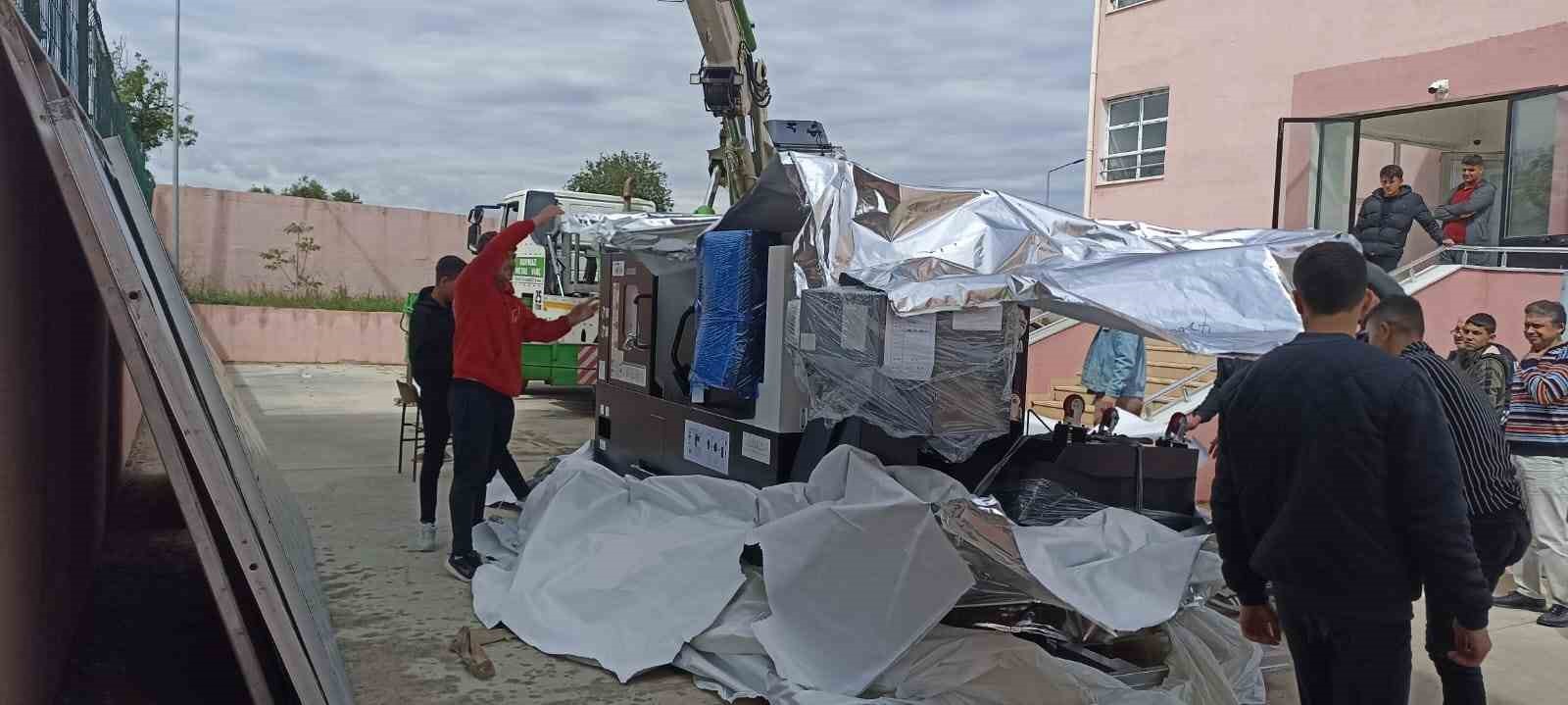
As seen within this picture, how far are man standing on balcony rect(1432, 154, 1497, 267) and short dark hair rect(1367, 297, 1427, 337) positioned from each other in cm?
842

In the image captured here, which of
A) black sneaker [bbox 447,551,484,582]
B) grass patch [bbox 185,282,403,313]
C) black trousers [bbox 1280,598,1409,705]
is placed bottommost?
black sneaker [bbox 447,551,484,582]

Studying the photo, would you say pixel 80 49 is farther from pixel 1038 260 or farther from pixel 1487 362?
pixel 1487 362

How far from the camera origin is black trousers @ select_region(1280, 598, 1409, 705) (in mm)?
2283

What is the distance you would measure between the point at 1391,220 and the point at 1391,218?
0.02 metres

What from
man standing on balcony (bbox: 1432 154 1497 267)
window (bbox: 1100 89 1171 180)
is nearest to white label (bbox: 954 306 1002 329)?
man standing on balcony (bbox: 1432 154 1497 267)

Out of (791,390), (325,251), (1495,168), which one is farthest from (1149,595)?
(325,251)

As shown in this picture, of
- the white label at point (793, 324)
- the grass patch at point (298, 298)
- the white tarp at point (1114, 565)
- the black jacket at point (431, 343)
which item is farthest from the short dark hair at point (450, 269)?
the grass patch at point (298, 298)

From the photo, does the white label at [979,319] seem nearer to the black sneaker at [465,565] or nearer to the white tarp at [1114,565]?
the white tarp at [1114,565]

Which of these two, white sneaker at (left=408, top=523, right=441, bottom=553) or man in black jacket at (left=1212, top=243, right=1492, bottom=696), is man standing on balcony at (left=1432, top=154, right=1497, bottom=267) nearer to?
man in black jacket at (left=1212, top=243, right=1492, bottom=696)

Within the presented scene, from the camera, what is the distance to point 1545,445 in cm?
504

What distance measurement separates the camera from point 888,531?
3646mm

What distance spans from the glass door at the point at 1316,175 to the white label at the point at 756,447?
9.11 meters

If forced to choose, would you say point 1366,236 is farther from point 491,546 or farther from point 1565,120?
point 491,546

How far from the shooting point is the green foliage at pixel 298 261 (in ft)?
74.4
